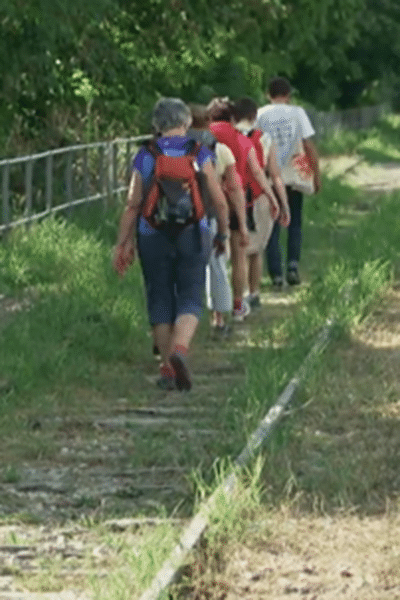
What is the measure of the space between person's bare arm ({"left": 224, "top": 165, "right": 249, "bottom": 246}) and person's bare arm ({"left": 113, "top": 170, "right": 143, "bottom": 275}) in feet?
7.28

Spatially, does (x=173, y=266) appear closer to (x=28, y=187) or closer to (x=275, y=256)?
(x=275, y=256)

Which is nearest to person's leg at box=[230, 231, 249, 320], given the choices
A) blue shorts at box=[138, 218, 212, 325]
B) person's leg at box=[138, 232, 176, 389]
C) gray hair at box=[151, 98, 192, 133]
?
person's leg at box=[138, 232, 176, 389]

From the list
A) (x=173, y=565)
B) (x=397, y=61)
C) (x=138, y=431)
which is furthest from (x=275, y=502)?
(x=397, y=61)

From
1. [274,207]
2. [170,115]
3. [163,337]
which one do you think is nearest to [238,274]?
[274,207]

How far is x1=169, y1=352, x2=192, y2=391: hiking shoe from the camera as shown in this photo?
38.3ft

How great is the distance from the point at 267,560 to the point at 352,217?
20.7 m

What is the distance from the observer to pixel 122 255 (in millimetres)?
11883

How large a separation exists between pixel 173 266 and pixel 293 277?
247 inches

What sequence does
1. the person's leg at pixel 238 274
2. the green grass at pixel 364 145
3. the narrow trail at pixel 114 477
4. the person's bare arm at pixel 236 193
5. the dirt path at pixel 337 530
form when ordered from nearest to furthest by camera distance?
the dirt path at pixel 337 530, the narrow trail at pixel 114 477, the person's bare arm at pixel 236 193, the person's leg at pixel 238 274, the green grass at pixel 364 145

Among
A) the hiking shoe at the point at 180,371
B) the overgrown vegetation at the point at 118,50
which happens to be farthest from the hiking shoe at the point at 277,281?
the hiking shoe at the point at 180,371

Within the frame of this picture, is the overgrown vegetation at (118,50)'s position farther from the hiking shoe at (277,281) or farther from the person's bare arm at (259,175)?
the person's bare arm at (259,175)

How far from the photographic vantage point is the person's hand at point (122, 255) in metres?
11.9

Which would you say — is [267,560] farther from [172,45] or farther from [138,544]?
[172,45]

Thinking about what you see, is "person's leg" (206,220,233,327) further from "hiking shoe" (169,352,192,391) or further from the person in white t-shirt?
the person in white t-shirt
